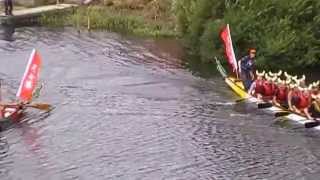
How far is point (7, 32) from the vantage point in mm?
43438

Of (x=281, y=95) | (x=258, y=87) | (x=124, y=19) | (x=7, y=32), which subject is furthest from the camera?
(x=124, y=19)

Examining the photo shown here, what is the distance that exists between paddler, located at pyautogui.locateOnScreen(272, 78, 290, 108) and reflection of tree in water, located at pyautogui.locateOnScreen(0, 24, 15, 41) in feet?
66.8

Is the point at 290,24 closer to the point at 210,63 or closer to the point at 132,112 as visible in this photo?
the point at 210,63

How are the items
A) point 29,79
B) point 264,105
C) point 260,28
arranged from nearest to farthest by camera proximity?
point 29,79 → point 264,105 → point 260,28

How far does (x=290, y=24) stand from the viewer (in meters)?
33.4

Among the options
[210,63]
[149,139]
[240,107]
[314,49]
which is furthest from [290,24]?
[149,139]

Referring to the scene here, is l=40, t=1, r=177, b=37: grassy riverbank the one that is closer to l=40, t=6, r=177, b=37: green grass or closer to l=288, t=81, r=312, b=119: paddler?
l=40, t=6, r=177, b=37: green grass

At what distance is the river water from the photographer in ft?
66.9

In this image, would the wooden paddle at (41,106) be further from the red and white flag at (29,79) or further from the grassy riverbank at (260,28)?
the grassy riverbank at (260,28)

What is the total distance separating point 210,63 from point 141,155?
48.8 ft

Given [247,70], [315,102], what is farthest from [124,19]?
[315,102]

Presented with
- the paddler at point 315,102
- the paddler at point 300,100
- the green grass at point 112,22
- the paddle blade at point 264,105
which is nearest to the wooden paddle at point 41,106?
the paddle blade at point 264,105

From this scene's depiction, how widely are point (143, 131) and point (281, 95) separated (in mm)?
6050

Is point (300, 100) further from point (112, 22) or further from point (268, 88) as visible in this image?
point (112, 22)
